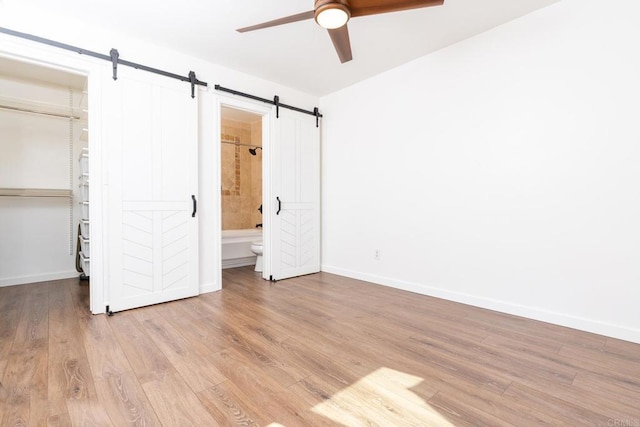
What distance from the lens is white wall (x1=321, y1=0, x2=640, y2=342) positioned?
2.19 metres

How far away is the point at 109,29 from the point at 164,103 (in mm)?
730

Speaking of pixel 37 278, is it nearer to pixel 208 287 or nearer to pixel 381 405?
pixel 208 287

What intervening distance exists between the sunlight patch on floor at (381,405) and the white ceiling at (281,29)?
9.09 ft

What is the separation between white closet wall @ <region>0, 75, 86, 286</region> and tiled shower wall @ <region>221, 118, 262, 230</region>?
87.5 inches

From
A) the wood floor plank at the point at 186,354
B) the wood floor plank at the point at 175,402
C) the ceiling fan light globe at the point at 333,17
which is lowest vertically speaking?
the wood floor plank at the point at 175,402

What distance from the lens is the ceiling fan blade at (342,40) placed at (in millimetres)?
2029

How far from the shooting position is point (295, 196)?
409 centimetres

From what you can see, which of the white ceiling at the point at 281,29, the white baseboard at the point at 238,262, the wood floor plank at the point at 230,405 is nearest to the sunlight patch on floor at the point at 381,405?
the wood floor plank at the point at 230,405

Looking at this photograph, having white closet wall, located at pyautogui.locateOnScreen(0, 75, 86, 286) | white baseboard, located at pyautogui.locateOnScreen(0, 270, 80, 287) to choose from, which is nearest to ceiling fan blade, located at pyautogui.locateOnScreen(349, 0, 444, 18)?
white closet wall, located at pyautogui.locateOnScreen(0, 75, 86, 286)

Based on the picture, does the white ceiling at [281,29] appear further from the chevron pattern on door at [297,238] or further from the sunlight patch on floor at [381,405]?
the sunlight patch on floor at [381,405]

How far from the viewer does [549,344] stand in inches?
82.1

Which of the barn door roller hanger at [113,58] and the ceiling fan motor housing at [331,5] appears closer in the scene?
the ceiling fan motor housing at [331,5]

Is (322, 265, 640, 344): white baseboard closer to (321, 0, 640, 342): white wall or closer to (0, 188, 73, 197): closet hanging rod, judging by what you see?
(321, 0, 640, 342): white wall

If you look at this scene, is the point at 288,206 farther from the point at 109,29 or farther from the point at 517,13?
the point at 517,13
